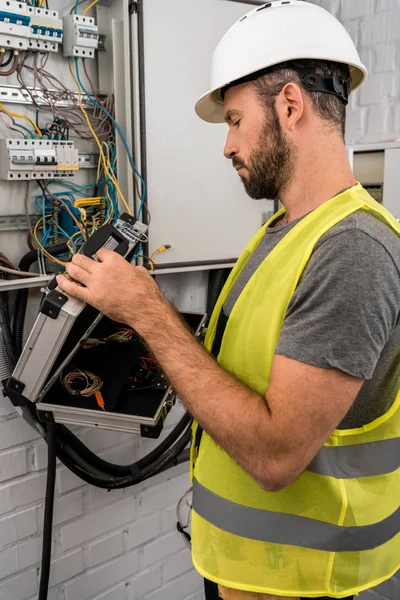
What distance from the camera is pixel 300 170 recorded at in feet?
2.98

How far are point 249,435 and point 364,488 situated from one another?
29cm

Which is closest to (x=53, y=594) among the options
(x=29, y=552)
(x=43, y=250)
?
(x=29, y=552)

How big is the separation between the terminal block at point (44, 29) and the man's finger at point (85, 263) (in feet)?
2.37

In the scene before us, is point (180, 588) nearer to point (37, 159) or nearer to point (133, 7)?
point (37, 159)

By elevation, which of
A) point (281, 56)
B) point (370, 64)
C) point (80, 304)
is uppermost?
point (370, 64)

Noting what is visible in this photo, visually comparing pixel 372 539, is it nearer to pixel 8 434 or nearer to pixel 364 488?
pixel 364 488

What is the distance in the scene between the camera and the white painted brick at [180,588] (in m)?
1.92

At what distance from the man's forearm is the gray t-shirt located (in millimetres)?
100

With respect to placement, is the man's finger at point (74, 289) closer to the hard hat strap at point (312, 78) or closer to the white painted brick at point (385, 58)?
the hard hat strap at point (312, 78)

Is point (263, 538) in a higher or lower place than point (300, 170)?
lower

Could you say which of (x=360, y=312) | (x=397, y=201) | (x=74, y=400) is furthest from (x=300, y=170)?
(x=397, y=201)

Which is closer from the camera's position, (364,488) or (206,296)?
(364,488)

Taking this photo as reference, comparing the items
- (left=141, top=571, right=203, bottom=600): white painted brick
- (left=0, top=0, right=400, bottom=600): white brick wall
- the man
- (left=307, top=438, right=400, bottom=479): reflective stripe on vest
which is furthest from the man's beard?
(left=141, top=571, right=203, bottom=600): white painted brick

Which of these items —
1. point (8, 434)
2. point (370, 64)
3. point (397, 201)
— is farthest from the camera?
point (370, 64)
